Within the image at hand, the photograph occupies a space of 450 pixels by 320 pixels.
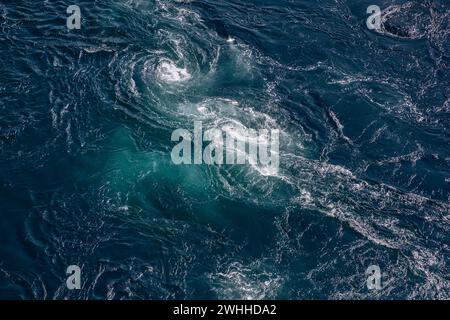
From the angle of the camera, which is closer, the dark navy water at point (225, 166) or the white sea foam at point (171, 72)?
the dark navy water at point (225, 166)

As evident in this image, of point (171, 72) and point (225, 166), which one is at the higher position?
point (171, 72)

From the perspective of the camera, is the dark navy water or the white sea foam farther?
the white sea foam

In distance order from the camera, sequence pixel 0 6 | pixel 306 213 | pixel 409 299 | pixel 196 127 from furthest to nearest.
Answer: pixel 0 6 < pixel 196 127 < pixel 306 213 < pixel 409 299

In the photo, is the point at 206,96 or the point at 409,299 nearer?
the point at 409,299

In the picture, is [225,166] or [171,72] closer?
[225,166]
